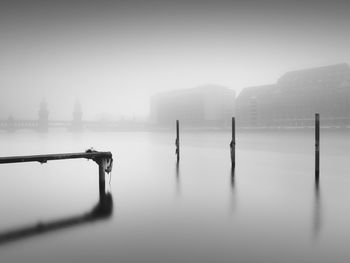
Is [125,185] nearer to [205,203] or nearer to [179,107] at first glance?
[205,203]

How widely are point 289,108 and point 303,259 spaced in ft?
433

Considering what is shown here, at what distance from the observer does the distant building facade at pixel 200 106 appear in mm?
167000

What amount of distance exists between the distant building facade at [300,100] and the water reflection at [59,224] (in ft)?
402

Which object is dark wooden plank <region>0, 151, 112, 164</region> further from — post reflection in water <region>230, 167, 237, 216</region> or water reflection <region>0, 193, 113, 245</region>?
post reflection in water <region>230, 167, 237, 216</region>

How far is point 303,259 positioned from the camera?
638 centimetres

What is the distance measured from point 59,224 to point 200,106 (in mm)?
161647

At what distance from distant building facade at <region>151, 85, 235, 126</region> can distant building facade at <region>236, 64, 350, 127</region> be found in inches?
891

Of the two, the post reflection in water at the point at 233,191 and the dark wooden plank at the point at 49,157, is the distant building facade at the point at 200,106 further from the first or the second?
the dark wooden plank at the point at 49,157

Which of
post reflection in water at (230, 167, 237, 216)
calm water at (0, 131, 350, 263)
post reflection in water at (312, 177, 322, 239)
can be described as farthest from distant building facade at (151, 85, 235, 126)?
calm water at (0, 131, 350, 263)

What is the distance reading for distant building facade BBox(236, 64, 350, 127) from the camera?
115 metres

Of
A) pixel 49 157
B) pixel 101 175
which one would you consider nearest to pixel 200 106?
pixel 101 175

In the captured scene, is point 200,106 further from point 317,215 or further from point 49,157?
point 317,215

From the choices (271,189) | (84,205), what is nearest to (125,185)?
(84,205)

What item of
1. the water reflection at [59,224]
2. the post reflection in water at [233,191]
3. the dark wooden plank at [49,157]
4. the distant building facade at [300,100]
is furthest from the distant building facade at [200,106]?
the water reflection at [59,224]
